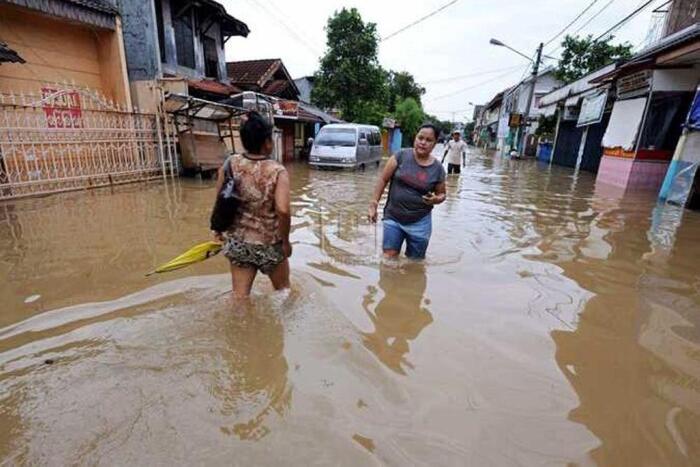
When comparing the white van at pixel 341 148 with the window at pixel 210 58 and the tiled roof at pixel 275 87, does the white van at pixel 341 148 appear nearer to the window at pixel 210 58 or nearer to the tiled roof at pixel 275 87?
the tiled roof at pixel 275 87

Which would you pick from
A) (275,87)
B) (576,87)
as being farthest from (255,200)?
(576,87)

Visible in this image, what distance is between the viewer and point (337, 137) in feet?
49.0

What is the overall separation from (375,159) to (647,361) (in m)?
15.6

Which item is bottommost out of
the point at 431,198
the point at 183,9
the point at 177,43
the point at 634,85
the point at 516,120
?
the point at 431,198

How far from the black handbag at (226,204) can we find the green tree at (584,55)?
2545 centimetres

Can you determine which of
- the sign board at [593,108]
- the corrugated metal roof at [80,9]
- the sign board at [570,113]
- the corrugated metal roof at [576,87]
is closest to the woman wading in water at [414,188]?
the corrugated metal roof at [80,9]

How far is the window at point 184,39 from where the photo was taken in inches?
527

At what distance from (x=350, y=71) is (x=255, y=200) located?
20.3 meters

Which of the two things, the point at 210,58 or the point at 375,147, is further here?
the point at 375,147

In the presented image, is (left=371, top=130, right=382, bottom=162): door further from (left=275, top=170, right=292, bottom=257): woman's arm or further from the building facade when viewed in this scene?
(left=275, top=170, right=292, bottom=257): woman's arm

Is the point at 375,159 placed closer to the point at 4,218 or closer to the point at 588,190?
the point at 588,190

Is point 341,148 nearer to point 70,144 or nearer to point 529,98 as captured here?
point 70,144

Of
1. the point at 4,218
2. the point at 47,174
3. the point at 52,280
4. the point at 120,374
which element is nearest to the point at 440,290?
the point at 120,374

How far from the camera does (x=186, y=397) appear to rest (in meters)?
2.08
